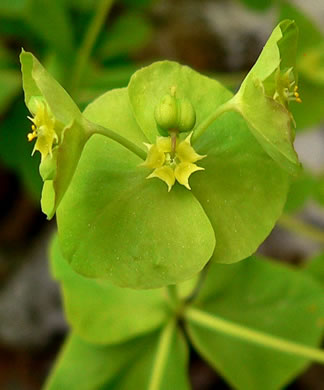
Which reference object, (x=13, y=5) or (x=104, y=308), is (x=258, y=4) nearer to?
(x=13, y=5)

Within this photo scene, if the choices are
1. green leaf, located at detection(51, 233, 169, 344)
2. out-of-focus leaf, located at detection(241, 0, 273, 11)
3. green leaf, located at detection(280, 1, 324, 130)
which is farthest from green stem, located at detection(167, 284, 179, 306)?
out-of-focus leaf, located at detection(241, 0, 273, 11)

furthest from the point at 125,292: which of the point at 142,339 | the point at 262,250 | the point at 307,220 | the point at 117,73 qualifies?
the point at 307,220

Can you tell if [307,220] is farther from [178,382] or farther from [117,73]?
[178,382]

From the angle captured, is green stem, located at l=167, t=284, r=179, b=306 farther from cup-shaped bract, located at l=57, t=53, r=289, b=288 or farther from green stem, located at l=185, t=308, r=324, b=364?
cup-shaped bract, located at l=57, t=53, r=289, b=288

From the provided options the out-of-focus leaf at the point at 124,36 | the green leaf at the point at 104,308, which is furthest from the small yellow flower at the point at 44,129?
the out-of-focus leaf at the point at 124,36

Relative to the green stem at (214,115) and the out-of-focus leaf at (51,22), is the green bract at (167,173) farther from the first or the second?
the out-of-focus leaf at (51,22)

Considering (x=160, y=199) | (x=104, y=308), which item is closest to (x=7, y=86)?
(x=104, y=308)
